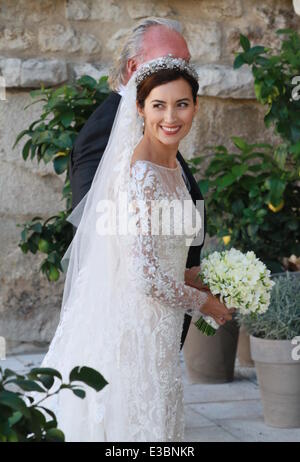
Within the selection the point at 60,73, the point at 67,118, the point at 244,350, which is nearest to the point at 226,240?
the point at 244,350

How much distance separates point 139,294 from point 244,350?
8.33 ft

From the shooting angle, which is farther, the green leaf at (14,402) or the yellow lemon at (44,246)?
the yellow lemon at (44,246)

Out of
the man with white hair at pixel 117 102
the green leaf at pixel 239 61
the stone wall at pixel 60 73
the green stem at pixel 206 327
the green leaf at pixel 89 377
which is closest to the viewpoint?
the green leaf at pixel 89 377

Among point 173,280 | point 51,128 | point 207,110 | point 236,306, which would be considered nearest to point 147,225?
point 173,280

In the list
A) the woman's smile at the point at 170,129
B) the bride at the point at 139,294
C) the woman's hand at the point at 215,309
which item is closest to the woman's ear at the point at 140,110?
the bride at the point at 139,294

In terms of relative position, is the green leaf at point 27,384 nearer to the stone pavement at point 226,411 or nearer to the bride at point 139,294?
the bride at point 139,294

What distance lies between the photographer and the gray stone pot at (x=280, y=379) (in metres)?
4.14

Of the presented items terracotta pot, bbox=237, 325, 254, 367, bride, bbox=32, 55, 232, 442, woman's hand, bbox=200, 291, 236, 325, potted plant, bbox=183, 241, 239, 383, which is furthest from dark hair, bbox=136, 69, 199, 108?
terracotta pot, bbox=237, 325, 254, 367

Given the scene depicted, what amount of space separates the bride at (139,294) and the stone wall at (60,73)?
2.30 meters

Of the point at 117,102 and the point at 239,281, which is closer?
the point at 239,281

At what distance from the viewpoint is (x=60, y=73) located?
17.5 ft

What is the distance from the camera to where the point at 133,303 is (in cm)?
298

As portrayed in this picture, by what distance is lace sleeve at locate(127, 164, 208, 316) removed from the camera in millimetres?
2838

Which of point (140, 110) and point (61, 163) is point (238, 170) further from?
point (140, 110)
